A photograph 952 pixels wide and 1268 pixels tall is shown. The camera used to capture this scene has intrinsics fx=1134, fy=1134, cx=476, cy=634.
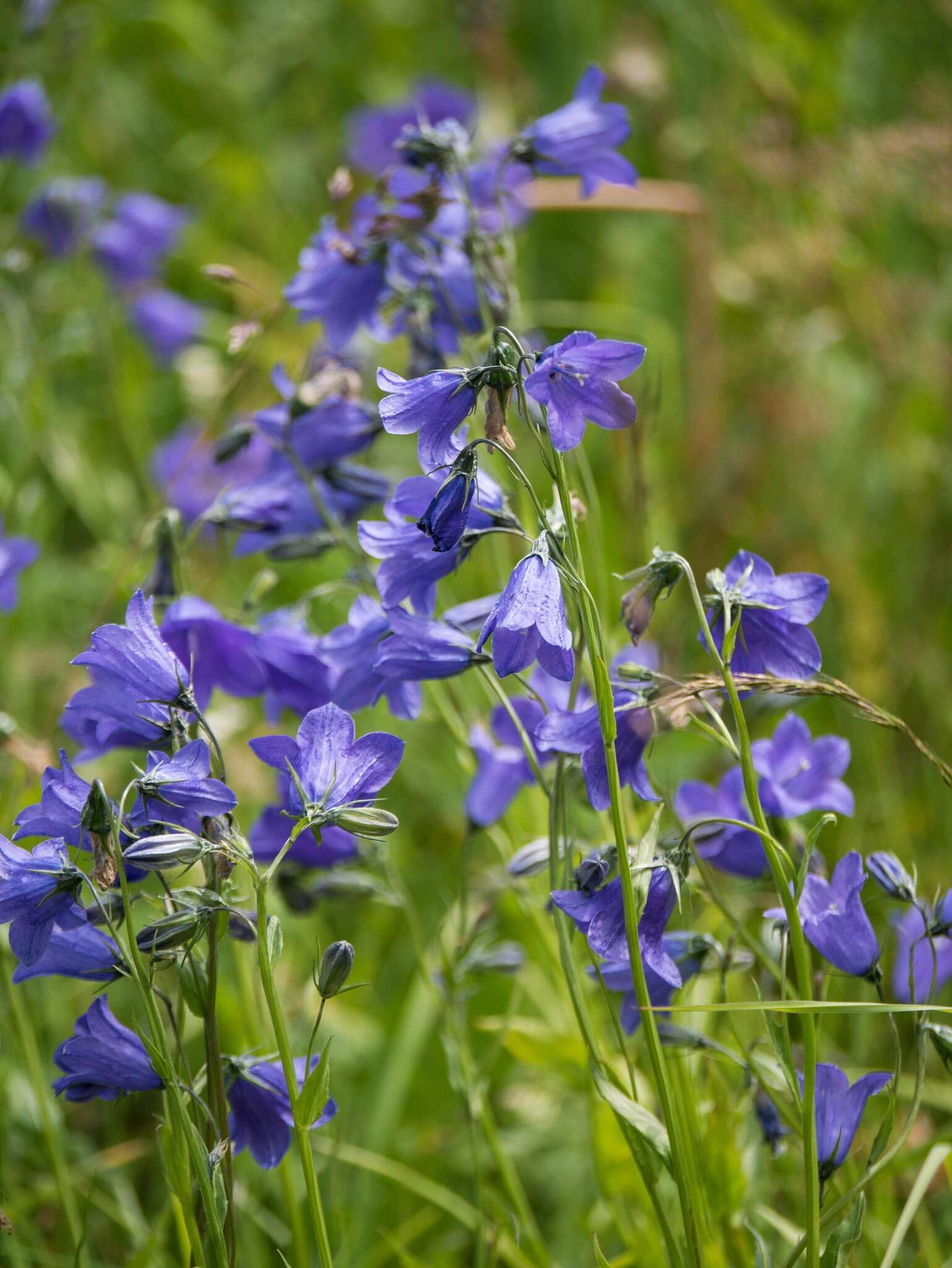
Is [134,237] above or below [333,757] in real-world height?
below

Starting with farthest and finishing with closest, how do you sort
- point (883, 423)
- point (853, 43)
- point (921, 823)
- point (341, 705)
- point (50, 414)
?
point (853, 43), point (883, 423), point (50, 414), point (921, 823), point (341, 705)

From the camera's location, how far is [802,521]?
332 cm

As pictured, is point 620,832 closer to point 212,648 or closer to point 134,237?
point 212,648

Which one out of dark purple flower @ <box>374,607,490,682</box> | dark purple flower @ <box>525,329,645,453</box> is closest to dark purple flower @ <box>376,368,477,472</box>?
dark purple flower @ <box>525,329,645,453</box>

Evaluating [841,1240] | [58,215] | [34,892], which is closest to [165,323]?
[58,215]

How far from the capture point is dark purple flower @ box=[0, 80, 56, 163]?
9.02 feet

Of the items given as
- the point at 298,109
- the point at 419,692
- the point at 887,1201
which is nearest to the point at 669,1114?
the point at 419,692

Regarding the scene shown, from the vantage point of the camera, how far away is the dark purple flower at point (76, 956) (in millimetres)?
1157

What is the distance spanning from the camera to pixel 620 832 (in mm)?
1064

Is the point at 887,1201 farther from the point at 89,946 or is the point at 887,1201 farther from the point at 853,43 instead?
the point at 853,43

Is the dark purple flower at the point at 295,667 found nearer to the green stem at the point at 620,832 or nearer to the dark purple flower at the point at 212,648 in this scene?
the dark purple flower at the point at 212,648

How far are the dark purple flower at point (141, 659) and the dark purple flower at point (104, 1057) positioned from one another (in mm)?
309

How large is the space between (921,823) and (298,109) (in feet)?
13.0

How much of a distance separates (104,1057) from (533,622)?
61 cm
